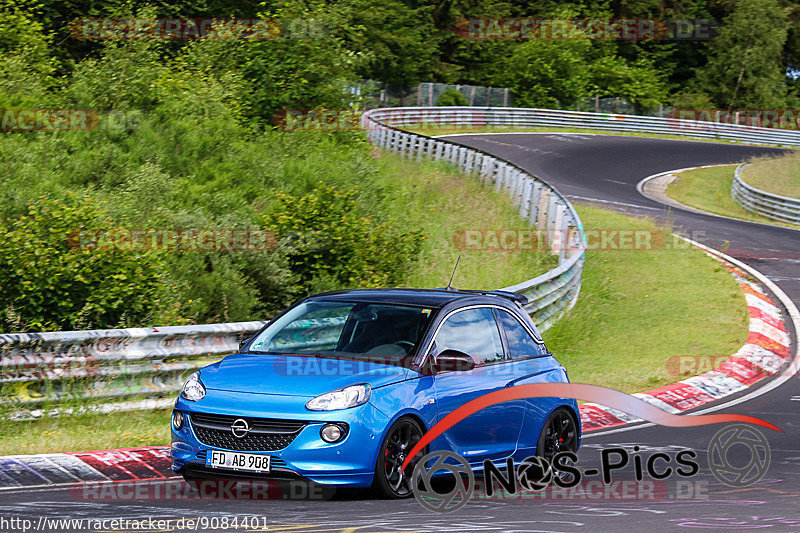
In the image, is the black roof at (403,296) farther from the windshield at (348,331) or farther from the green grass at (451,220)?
the green grass at (451,220)

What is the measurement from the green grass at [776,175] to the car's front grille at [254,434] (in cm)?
3219

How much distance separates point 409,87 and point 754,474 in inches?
2085

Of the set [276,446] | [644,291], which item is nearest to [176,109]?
[644,291]

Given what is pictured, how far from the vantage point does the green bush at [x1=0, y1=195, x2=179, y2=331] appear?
11.9m

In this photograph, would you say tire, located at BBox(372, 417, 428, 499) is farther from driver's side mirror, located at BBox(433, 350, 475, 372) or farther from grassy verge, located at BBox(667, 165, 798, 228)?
grassy verge, located at BBox(667, 165, 798, 228)

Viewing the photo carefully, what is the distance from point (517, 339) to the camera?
858 centimetres

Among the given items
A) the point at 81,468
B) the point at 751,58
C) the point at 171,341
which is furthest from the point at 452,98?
the point at 81,468

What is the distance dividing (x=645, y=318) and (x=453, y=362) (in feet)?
37.6

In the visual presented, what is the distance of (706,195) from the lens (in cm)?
3803

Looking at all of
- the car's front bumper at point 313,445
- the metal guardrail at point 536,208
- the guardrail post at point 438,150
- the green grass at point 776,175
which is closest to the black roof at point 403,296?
the car's front bumper at point 313,445

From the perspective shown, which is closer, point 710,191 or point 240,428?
point 240,428

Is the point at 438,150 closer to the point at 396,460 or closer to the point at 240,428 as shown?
the point at 396,460

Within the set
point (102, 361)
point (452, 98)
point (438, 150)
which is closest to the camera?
point (102, 361)

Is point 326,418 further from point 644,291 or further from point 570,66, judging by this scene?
point 570,66
